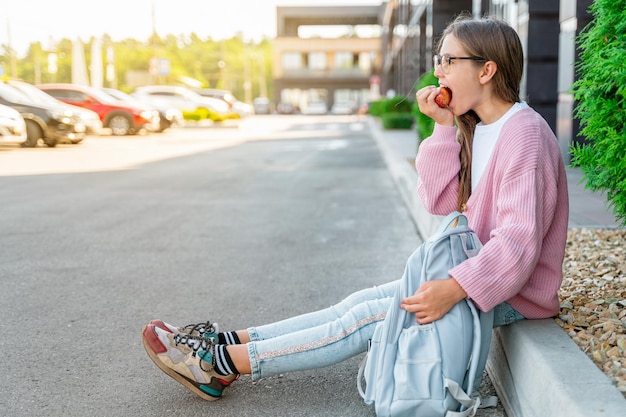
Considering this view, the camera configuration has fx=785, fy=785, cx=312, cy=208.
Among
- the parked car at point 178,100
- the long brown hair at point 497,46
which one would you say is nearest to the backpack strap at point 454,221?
the long brown hair at point 497,46

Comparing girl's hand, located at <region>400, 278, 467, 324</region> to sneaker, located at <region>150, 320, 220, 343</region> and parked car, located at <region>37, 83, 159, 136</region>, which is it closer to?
sneaker, located at <region>150, 320, 220, 343</region>

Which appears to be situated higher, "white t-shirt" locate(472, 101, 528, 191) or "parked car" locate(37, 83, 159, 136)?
"white t-shirt" locate(472, 101, 528, 191)

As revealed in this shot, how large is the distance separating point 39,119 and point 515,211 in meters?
17.1

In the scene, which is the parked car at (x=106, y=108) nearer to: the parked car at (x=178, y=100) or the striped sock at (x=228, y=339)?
the parked car at (x=178, y=100)

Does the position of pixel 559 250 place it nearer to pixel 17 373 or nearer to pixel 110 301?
pixel 17 373

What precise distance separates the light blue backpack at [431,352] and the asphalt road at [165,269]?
0.36m

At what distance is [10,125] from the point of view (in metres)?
16.7

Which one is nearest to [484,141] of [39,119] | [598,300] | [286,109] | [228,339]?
[598,300]

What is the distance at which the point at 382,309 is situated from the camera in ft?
9.60

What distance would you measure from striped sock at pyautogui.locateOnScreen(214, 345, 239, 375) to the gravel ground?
4.18 feet

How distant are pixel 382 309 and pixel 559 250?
671mm

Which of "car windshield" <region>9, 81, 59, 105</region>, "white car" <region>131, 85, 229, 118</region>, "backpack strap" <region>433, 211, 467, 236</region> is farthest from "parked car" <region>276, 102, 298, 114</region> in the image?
"backpack strap" <region>433, 211, 467, 236</region>

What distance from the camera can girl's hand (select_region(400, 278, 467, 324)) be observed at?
2561 mm

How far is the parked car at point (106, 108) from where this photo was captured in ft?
79.2
